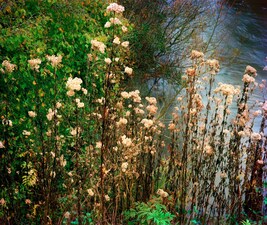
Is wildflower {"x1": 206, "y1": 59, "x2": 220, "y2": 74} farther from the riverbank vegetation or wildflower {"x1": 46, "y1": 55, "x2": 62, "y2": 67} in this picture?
wildflower {"x1": 46, "y1": 55, "x2": 62, "y2": 67}

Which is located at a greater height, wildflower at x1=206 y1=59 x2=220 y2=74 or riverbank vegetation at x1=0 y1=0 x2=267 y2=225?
wildflower at x1=206 y1=59 x2=220 y2=74

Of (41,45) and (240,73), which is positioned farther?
(240,73)

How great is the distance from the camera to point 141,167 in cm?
427

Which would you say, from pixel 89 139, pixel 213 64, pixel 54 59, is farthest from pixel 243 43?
pixel 54 59

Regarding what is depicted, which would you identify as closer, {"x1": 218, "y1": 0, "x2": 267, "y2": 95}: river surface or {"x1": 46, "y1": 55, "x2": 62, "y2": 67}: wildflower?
{"x1": 46, "y1": 55, "x2": 62, "y2": 67}: wildflower

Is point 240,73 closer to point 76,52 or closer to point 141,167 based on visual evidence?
point 76,52

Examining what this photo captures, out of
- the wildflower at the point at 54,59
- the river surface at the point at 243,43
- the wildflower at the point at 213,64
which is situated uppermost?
the wildflower at the point at 54,59

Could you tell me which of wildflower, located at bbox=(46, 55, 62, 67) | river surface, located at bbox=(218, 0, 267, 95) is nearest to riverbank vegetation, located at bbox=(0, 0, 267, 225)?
wildflower, located at bbox=(46, 55, 62, 67)

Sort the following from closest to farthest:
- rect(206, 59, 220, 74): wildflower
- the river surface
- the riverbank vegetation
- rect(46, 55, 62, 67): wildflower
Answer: rect(46, 55, 62, 67): wildflower < the riverbank vegetation < rect(206, 59, 220, 74): wildflower < the river surface

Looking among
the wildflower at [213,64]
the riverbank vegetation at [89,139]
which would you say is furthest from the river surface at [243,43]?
the wildflower at [213,64]

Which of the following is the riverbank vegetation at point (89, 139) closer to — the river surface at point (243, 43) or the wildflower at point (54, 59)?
the wildflower at point (54, 59)

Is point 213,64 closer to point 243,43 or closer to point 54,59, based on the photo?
point 54,59

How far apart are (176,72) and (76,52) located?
4877 mm

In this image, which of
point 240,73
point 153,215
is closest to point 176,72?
point 240,73
